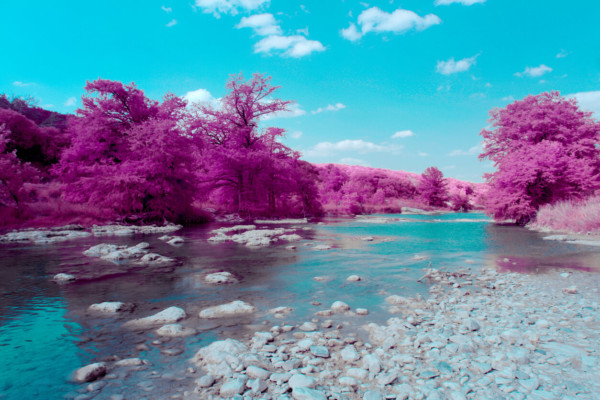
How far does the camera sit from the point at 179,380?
2816 mm

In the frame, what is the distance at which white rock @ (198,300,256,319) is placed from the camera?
14.9 ft

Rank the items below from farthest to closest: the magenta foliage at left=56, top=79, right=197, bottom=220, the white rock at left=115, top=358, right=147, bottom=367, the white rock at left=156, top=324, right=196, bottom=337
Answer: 1. the magenta foliage at left=56, top=79, right=197, bottom=220
2. the white rock at left=156, top=324, right=196, bottom=337
3. the white rock at left=115, top=358, right=147, bottom=367

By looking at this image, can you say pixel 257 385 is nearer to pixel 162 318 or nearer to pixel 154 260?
pixel 162 318

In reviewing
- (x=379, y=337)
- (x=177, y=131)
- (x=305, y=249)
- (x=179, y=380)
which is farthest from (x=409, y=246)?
(x=177, y=131)

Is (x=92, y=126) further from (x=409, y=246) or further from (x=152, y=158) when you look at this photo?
(x=409, y=246)

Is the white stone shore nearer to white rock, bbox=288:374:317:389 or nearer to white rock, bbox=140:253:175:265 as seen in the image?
white rock, bbox=288:374:317:389

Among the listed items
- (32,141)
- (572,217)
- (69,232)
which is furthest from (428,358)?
(32,141)

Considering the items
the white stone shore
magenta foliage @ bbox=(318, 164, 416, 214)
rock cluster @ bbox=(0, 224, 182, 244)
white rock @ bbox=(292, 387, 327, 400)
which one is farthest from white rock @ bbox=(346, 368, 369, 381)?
magenta foliage @ bbox=(318, 164, 416, 214)

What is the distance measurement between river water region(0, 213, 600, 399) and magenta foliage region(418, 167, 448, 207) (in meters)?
41.1

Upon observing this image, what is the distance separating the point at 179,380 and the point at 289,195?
93.9 ft

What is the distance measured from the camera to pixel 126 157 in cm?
2059

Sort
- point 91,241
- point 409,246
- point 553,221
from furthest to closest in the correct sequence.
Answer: point 553,221
point 91,241
point 409,246

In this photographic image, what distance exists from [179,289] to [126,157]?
17.4m

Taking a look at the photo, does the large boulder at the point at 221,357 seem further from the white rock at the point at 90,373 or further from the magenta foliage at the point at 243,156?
the magenta foliage at the point at 243,156
